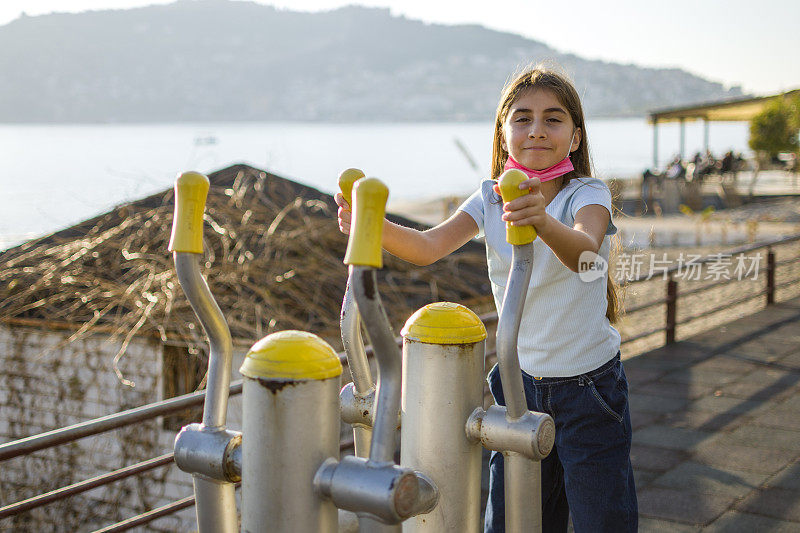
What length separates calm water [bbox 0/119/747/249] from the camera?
693 centimetres

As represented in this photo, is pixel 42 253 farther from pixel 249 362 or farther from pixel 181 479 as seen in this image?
pixel 249 362

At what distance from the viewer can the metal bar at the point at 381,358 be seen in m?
0.89

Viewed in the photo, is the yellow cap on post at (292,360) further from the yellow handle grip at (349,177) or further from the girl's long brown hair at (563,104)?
the girl's long brown hair at (563,104)

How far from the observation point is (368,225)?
0.90 metres

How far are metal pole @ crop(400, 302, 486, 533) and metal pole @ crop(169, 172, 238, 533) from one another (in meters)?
0.25

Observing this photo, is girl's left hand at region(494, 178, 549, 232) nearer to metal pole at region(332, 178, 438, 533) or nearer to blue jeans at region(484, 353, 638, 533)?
metal pole at region(332, 178, 438, 533)

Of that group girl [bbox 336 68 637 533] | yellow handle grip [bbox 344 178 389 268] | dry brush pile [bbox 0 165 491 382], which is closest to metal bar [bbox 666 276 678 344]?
dry brush pile [bbox 0 165 491 382]

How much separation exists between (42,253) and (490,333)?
337 centimetres

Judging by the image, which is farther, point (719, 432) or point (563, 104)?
point (719, 432)

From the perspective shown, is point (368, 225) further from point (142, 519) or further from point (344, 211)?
point (142, 519)

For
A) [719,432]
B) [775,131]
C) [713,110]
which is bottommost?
[719,432]

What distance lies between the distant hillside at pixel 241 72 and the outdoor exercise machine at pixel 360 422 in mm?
155601

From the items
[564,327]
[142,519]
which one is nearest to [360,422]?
[564,327]

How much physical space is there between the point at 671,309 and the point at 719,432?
2041 millimetres
